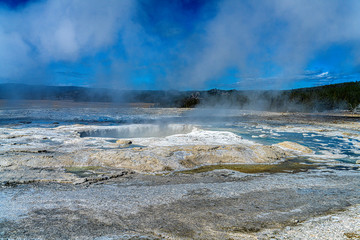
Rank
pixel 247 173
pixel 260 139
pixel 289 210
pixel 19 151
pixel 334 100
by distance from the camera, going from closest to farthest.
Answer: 1. pixel 289 210
2. pixel 247 173
3. pixel 19 151
4. pixel 260 139
5. pixel 334 100

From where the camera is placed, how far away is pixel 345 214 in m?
2.76

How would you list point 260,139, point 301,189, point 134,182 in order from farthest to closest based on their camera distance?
point 260,139, point 134,182, point 301,189

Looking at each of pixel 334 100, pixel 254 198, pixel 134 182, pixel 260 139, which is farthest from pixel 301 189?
pixel 334 100

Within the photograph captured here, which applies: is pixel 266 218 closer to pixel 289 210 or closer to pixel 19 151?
pixel 289 210

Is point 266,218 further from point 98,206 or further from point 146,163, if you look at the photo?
point 146,163

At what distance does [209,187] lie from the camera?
3.82 m

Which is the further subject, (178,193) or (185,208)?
(178,193)

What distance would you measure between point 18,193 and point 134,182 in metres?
1.63

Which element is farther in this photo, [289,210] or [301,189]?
[301,189]

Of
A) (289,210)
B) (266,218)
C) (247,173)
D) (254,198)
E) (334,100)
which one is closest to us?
(266,218)

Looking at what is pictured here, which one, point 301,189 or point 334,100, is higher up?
point 334,100

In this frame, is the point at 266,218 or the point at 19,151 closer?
the point at 266,218

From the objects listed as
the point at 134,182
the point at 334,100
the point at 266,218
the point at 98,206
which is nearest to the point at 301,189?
the point at 266,218

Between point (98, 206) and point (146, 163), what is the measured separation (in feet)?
6.63
